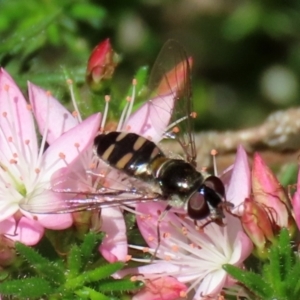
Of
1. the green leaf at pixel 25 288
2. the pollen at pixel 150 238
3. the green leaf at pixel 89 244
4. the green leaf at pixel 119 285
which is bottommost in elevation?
the green leaf at pixel 119 285

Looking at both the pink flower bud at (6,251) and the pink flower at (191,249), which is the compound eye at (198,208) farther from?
the pink flower bud at (6,251)

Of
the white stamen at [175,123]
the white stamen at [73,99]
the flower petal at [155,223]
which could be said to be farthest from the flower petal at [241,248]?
the white stamen at [73,99]

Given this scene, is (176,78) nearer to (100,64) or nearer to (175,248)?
(100,64)

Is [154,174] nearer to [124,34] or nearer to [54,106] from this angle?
[54,106]

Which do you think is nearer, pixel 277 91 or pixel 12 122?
pixel 12 122

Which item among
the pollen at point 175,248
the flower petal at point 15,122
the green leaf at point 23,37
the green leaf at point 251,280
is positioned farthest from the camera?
the green leaf at point 23,37

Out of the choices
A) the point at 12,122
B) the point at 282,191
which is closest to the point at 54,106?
the point at 12,122
